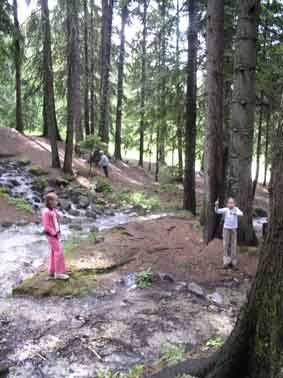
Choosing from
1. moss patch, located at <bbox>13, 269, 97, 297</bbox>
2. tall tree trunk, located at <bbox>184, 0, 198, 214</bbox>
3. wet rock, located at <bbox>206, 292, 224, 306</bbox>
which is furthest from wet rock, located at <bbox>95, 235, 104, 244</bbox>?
tall tree trunk, located at <bbox>184, 0, 198, 214</bbox>

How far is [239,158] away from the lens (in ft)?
26.3

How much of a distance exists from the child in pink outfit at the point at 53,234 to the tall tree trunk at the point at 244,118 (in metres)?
3.89

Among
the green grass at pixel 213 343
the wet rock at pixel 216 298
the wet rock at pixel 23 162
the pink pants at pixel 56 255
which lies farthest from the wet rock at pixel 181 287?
the wet rock at pixel 23 162

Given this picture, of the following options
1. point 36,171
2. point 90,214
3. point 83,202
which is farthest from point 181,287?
point 36,171

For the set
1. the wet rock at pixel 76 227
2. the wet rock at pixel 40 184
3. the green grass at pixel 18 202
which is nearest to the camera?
the wet rock at pixel 76 227

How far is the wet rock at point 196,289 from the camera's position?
620cm

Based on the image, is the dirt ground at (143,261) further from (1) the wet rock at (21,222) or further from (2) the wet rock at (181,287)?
(1) the wet rock at (21,222)

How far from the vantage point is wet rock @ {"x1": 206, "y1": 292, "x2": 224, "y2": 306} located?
601cm

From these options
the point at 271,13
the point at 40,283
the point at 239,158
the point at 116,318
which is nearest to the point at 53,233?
the point at 40,283

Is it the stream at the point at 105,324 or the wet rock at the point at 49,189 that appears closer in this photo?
the stream at the point at 105,324

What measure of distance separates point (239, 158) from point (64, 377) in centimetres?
570

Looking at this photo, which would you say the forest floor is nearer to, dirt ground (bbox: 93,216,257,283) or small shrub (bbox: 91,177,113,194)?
dirt ground (bbox: 93,216,257,283)

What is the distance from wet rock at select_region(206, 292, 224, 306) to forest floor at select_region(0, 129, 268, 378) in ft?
0.06

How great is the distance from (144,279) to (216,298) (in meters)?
1.32
